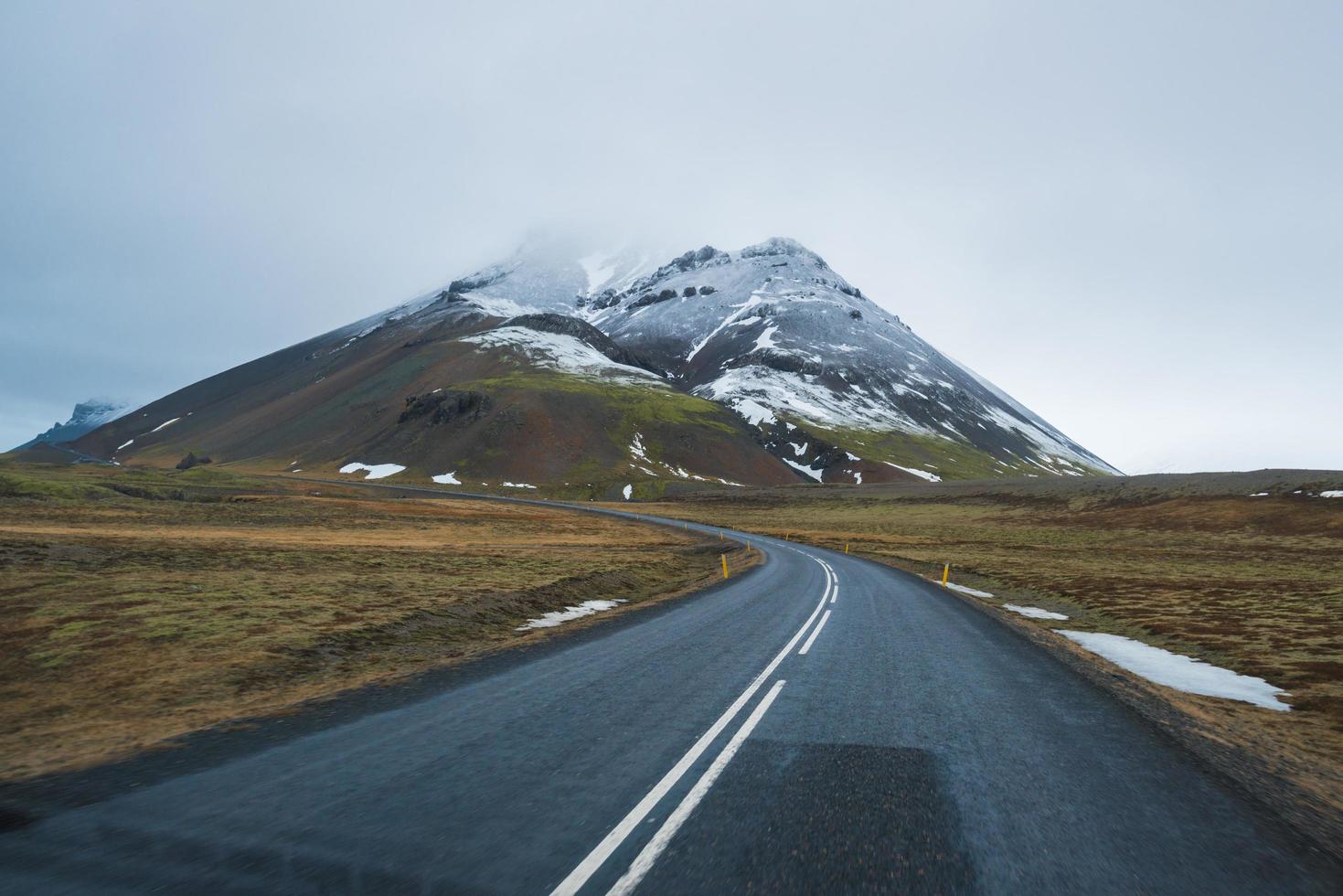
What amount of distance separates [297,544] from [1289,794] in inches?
1319

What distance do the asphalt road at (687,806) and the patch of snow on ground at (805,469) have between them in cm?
16823

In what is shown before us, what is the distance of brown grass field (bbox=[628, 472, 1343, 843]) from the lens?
9.44 metres

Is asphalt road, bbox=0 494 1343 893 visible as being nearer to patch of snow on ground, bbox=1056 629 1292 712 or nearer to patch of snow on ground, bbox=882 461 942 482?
patch of snow on ground, bbox=1056 629 1292 712

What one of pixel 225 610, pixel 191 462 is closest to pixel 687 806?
pixel 225 610

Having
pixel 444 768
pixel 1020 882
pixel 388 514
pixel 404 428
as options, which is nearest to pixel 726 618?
pixel 444 768

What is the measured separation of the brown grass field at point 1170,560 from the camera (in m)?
9.44

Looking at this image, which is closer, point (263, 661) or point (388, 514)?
point (263, 661)

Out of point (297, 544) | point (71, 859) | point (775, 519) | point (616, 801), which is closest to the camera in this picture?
point (71, 859)

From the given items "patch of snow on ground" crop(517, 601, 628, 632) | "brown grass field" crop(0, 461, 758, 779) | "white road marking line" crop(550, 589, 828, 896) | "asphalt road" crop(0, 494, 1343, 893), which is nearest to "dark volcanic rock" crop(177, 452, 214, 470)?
"brown grass field" crop(0, 461, 758, 779)

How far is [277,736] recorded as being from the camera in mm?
7094

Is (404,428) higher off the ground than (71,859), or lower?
higher

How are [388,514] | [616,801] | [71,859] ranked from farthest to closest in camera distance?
[388,514] → [616,801] → [71,859]

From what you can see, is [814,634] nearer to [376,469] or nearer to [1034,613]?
[1034,613]

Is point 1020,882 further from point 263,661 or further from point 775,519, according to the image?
point 775,519
